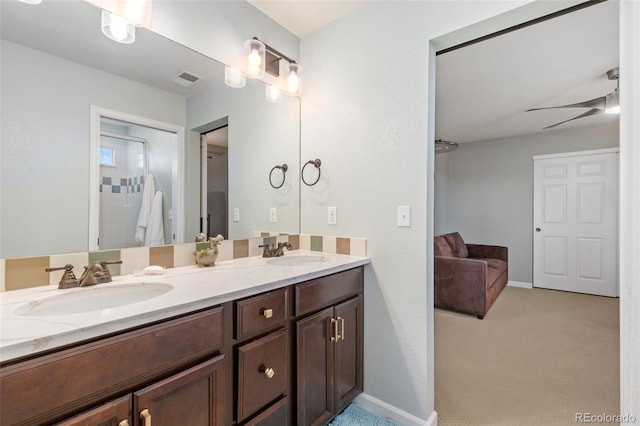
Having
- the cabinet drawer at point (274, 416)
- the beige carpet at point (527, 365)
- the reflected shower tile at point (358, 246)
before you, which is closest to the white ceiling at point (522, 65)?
the reflected shower tile at point (358, 246)

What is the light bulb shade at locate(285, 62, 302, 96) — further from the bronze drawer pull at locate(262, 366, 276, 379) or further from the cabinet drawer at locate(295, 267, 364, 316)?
the bronze drawer pull at locate(262, 366, 276, 379)

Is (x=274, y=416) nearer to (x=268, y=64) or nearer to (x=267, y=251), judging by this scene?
(x=267, y=251)

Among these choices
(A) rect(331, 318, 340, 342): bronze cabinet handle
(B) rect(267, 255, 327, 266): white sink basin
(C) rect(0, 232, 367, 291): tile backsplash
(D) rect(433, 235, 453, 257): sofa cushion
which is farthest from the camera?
(D) rect(433, 235, 453, 257): sofa cushion

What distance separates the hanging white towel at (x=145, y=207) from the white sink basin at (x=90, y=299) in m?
0.30

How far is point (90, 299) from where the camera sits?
1.08 metres

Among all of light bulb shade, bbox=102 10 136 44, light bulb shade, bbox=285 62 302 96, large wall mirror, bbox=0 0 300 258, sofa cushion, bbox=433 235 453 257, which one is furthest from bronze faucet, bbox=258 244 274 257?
sofa cushion, bbox=433 235 453 257

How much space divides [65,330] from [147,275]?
0.62 m

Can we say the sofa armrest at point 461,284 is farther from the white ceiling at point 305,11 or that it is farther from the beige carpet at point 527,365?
the white ceiling at point 305,11

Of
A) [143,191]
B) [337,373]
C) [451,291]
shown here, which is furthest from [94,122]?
[451,291]

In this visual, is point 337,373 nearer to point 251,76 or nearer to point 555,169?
point 251,76

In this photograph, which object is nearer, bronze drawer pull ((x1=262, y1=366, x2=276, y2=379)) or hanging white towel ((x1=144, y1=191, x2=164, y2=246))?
bronze drawer pull ((x1=262, y1=366, x2=276, y2=379))

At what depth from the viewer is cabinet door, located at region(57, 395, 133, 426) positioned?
2.36ft

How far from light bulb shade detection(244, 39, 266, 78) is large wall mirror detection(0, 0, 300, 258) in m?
0.11

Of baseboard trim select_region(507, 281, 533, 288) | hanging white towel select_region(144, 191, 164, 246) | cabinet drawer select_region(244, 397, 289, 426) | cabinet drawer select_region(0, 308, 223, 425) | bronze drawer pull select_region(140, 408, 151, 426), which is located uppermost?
hanging white towel select_region(144, 191, 164, 246)
